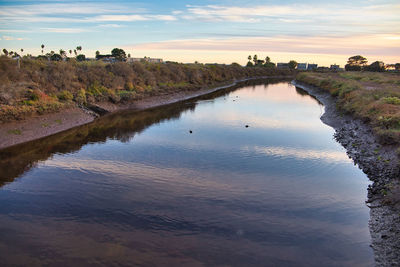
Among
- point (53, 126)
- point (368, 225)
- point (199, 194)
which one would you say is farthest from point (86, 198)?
point (53, 126)

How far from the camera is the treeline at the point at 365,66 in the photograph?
134375 mm

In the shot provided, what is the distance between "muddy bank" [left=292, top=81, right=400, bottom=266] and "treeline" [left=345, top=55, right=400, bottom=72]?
423 ft

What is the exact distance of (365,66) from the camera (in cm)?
14462

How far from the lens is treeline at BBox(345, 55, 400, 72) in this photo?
13438 cm

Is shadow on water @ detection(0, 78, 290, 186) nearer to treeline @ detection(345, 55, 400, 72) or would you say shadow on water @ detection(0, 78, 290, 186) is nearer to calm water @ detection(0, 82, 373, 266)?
calm water @ detection(0, 82, 373, 266)

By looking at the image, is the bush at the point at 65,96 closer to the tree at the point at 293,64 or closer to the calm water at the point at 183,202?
the calm water at the point at 183,202

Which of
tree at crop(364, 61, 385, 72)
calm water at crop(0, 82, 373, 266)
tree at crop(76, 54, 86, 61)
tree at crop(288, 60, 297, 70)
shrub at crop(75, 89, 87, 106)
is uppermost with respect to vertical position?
tree at crop(288, 60, 297, 70)

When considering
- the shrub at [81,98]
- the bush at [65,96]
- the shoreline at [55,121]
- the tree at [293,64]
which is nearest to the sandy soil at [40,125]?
the shoreline at [55,121]

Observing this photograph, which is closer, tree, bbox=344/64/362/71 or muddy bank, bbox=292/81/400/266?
muddy bank, bbox=292/81/400/266

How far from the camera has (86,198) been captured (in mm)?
13898

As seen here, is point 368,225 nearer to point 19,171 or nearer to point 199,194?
point 199,194

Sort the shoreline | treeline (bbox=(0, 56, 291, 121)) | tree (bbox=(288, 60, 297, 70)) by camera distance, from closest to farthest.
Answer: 1. the shoreline
2. treeline (bbox=(0, 56, 291, 121))
3. tree (bbox=(288, 60, 297, 70))

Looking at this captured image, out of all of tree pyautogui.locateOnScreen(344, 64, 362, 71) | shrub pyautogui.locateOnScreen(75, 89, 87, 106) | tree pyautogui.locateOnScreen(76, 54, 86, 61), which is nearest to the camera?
shrub pyautogui.locateOnScreen(75, 89, 87, 106)

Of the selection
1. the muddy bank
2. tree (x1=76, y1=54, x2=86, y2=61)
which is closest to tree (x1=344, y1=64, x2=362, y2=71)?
tree (x1=76, y1=54, x2=86, y2=61)
